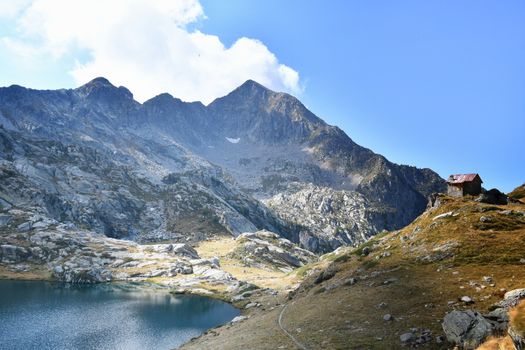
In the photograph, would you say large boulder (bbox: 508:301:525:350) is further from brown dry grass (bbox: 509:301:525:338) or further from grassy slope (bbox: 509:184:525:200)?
grassy slope (bbox: 509:184:525:200)

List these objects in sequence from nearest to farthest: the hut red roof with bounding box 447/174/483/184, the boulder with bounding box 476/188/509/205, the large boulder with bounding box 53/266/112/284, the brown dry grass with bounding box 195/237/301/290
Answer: the boulder with bounding box 476/188/509/205 < the hut red roof with bounding box 447/174/483/184 < the large boulder with bounding box 53/266/112/284 < the brown dry grass with bounding box 195/237/301/290

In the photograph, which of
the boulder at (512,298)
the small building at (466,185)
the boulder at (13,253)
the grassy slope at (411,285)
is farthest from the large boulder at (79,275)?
the boulder at (512,298)

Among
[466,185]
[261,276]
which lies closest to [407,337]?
[466,185]

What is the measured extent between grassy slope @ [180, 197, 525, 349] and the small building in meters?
9.33

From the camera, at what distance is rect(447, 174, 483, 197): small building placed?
83625 mm

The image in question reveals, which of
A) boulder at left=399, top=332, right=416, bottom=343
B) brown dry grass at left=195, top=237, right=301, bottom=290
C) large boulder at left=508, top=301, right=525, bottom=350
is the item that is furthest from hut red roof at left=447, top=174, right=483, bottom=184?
large boulder at left=508, top=301, right=525, bottom=350

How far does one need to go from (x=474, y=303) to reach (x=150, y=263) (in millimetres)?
149536

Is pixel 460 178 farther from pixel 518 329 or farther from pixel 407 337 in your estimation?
pixel 518 329

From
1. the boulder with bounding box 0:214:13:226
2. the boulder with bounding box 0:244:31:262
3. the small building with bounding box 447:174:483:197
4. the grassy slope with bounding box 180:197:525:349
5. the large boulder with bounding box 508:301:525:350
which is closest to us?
the large boulder with bounding box 508:301:525:350

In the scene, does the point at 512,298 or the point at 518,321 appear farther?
the point at 512,298

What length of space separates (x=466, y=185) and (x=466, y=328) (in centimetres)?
5857

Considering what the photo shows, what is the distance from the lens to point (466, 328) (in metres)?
32.6

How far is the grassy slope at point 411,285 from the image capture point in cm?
4084

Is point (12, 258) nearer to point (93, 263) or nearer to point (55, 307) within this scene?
point (93, 263)
